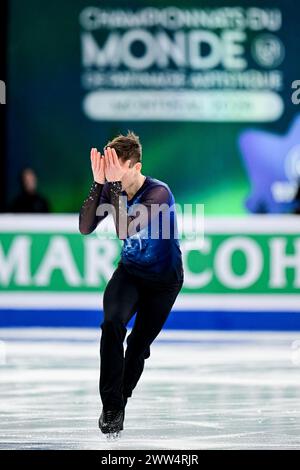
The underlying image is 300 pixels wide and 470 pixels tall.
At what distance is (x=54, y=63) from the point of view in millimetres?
14711

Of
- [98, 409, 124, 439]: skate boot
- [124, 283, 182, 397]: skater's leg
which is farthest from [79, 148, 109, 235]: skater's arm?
[98, 409, 124, 439]: skate boot

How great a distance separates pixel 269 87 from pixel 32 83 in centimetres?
271

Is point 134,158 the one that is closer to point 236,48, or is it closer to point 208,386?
point 208,386

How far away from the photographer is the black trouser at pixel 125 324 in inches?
220

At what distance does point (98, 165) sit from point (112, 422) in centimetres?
114

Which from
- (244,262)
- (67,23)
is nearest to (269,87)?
(67,23)

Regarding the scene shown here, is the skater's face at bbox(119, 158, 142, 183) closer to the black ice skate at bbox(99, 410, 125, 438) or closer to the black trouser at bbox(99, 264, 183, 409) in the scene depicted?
the black trouser at bbox(99, 264, 183, 409)

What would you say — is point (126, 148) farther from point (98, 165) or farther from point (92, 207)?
point (92, 207)

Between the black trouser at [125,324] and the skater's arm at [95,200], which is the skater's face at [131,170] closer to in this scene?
the skater's arm at [95,200]

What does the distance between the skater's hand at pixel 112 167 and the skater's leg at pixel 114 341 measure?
524 millimetres

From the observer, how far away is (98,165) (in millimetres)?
5570

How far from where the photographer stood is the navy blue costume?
5598 millimetres

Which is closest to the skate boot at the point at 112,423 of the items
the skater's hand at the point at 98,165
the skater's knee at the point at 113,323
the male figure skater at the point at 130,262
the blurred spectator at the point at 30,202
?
the male figure skater at the point at 130,262

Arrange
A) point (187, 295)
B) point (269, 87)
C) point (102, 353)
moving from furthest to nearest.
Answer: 1. point (269, 87)
2. point (187, 295)
3. point (102, 353)
